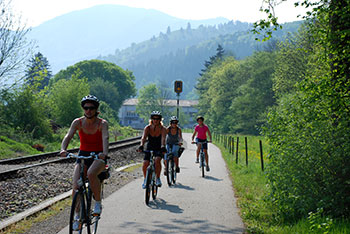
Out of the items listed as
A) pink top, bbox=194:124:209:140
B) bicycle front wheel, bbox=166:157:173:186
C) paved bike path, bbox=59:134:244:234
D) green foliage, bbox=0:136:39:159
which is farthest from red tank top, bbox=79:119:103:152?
green foliage, bbox=0:136:39:159

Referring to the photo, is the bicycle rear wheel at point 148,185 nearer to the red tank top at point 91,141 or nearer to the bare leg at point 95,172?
the bare leg at point 95,172

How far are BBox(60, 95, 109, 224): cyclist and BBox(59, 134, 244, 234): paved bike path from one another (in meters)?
1.05

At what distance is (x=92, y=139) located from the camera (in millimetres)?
5973

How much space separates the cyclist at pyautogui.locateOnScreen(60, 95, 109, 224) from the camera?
5.77 metres

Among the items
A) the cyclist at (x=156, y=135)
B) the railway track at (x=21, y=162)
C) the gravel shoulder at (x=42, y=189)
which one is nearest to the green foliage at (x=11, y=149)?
the railway track at (x=21, y=162)

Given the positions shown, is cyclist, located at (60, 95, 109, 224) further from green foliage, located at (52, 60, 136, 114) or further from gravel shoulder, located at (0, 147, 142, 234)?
green foliage, located at (52, 60, 136, 114)

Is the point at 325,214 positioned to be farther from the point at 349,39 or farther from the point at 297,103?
the point at 349,39

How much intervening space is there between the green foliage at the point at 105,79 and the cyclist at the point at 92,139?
77.9m

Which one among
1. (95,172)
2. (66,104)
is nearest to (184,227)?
(95,172)

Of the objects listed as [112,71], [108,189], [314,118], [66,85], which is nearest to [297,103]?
[314,118]

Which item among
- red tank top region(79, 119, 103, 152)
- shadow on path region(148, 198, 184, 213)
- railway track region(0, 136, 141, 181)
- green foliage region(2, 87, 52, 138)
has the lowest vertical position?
shadow on path region(148, 198, 184, 213)

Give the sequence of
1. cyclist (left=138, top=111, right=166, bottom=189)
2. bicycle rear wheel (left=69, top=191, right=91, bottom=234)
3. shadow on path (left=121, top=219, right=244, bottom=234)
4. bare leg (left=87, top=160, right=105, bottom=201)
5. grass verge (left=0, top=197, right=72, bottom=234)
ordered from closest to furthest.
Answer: bicycle rear wheel (left=69, top=191, right=91, bottom=234) → bare leg (left=87, top=160, right=105, bottom=201) → grass verge (left=0, top=197, right=72, bottom=234) → shadow on path (left=121, top=219, right=244, bottom=234) → cyclist (left=138, top=111, right=166, bottom=189)

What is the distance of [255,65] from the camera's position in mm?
62969

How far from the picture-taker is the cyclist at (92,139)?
5.77 meters
